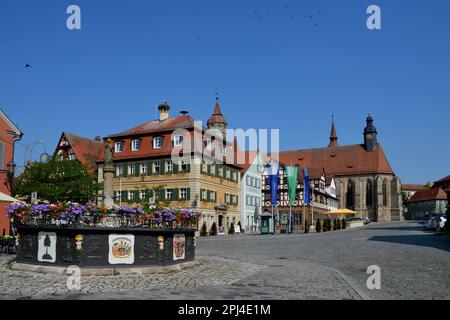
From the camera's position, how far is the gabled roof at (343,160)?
95125 millimetres

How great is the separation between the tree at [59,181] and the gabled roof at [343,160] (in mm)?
57919

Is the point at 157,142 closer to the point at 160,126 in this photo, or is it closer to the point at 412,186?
the point at 160,126

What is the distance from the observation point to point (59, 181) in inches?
1672

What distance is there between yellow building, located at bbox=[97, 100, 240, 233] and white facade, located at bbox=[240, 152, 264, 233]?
16.2 feet

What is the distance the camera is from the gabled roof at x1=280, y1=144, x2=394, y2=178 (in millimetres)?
95125

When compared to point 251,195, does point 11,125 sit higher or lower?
higher

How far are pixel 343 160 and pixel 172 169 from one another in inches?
2406

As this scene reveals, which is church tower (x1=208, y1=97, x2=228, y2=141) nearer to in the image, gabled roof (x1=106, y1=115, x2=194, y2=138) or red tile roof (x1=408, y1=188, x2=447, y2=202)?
gabled roof (x1=106, y1=115, x2=194, y2=138)

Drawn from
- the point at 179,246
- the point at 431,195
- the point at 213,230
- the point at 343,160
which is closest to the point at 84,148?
the point at 213,230

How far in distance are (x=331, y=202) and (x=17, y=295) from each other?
82.2 metres

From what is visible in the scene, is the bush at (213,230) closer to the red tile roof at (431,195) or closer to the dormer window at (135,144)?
the dormer window at (135,144)

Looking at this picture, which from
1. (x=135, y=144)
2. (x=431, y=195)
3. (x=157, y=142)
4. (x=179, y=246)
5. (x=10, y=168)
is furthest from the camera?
(x=431, y=195)

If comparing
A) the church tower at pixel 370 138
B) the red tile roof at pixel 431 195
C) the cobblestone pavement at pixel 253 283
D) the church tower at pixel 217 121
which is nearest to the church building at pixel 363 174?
the church tower at pixel 370 138

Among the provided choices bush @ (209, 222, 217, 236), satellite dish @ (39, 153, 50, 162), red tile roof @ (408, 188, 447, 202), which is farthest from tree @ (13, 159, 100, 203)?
red tile roof @ (408, 188, 447, 202)
